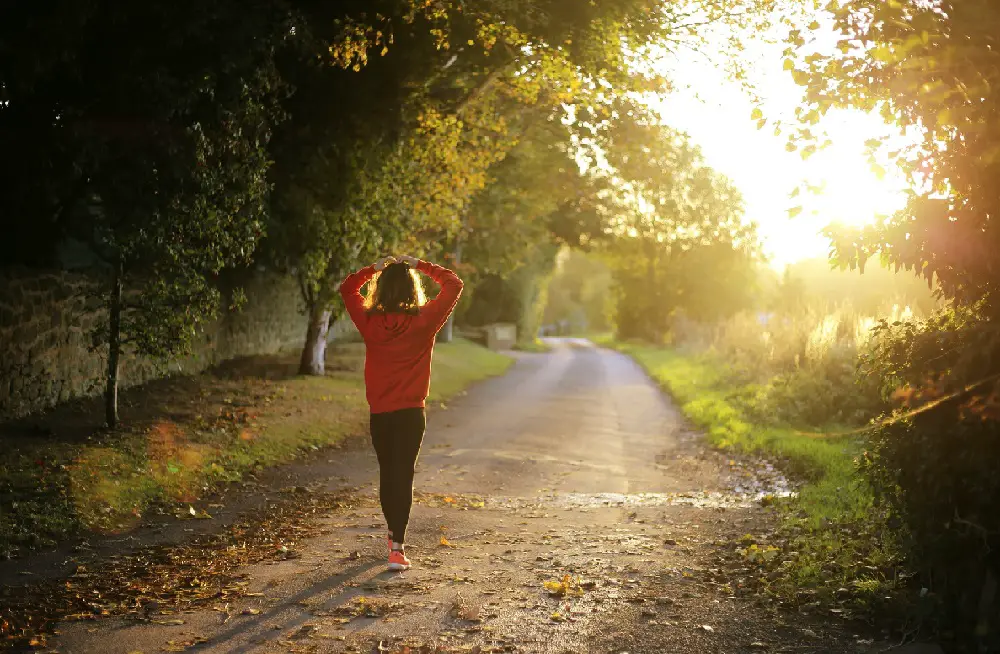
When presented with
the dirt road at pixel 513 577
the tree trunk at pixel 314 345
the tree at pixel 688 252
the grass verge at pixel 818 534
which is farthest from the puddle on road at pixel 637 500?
the tree at pixel 688 252

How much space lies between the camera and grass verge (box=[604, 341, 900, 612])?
6.57 m

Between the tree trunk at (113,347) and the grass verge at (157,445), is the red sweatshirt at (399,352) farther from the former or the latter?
the tree trunk at (113,347)

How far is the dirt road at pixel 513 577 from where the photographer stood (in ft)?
18.2

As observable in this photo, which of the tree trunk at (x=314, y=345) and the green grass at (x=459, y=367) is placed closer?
the tree trunk at (x=314, y=345)

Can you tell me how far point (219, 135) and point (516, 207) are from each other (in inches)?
722

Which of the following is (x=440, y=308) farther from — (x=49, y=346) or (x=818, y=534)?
(x=49, y=346)

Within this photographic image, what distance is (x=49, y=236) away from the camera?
41.5 ft

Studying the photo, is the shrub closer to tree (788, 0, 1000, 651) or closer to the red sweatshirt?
tree (788, 0, 1000, 651)

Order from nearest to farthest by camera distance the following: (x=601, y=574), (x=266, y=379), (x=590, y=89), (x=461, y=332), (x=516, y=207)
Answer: (x=601, y=574) → (x=590, y=89) → (x=266, y=379) → (x=516, y=207) → (x=461, y=332)

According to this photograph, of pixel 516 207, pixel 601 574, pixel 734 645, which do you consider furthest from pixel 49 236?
pixel 516 207

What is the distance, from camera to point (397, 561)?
7.10 m

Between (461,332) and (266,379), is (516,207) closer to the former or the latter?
(266,379)

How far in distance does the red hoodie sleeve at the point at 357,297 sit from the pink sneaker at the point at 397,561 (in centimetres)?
165

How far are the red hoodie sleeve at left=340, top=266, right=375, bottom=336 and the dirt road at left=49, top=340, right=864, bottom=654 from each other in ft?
6.04
